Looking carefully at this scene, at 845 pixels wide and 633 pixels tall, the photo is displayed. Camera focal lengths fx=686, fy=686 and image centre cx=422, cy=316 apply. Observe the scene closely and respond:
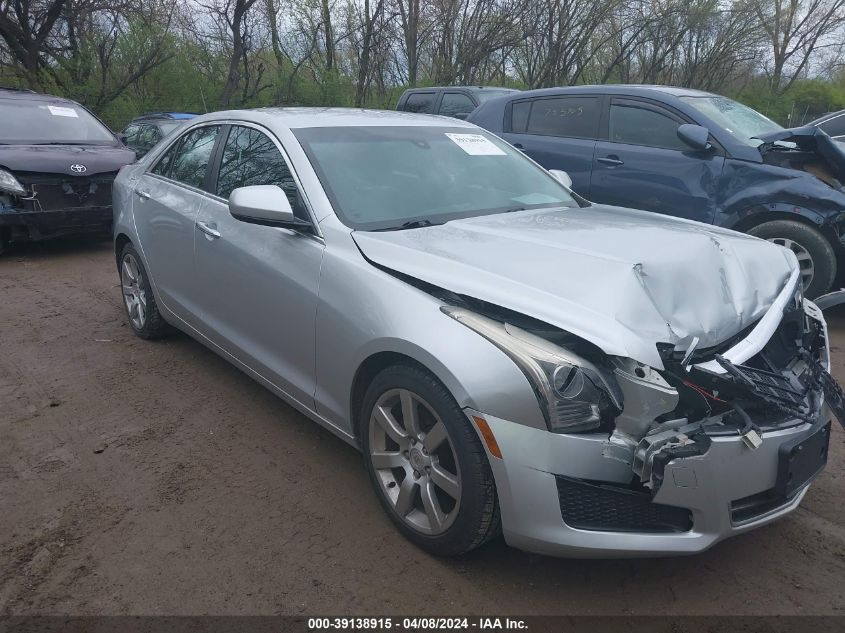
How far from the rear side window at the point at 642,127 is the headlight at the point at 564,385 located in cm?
427

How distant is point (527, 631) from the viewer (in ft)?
7.57

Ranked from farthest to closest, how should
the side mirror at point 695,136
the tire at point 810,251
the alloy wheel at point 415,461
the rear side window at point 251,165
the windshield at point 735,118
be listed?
1. the windshield at point 735,118
2. the side mirror at point 695,136
3. the tire at point 810,251
4. the rear side window at point 251,165
5. the alloy wheel at point 415,461

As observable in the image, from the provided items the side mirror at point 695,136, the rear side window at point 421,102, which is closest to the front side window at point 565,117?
the side mirror at point 695,136

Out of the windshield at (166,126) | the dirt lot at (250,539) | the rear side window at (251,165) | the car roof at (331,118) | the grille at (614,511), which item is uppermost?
the car roof at (331,118)

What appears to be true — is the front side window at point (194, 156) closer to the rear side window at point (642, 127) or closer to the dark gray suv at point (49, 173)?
the dark gray suv at point (49, 173)

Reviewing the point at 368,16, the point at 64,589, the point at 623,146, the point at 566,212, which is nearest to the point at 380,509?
the point at 64,589

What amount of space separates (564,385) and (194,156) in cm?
316

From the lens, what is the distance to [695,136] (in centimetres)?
555

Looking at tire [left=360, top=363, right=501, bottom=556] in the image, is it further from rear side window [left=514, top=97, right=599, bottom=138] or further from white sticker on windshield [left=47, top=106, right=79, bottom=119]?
white sticker on windshield [left=47, top=106, right=79, bottom=119]

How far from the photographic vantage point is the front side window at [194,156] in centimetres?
423

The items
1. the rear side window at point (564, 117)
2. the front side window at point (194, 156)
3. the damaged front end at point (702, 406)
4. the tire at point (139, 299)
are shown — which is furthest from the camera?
the rear side window at point (564, 117)

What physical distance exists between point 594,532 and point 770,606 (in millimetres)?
732

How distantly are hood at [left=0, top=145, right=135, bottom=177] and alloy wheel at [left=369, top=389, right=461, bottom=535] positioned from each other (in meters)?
6.21

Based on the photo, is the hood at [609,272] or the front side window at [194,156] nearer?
the hood at [609,272]
